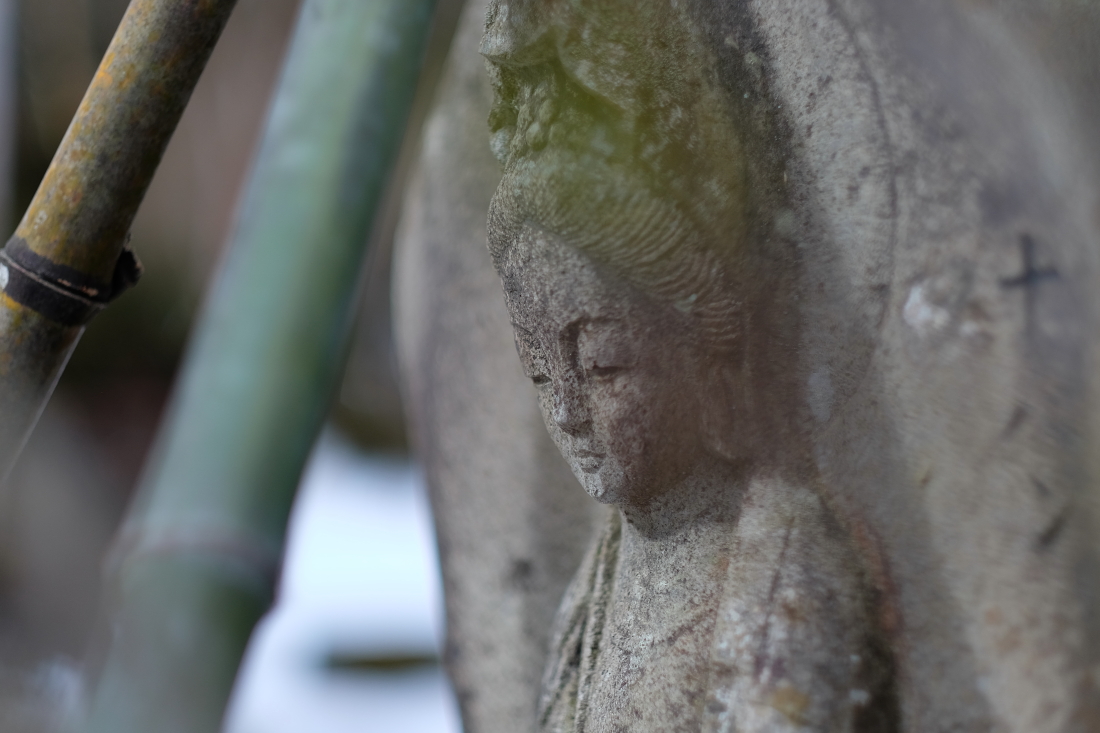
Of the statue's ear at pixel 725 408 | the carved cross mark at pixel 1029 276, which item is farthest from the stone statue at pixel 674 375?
the carved cross mark at pixel 1029 276

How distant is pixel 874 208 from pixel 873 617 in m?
0.21

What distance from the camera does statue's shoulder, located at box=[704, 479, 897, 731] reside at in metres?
0.43

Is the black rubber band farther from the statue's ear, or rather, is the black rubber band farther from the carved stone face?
the statue's ear

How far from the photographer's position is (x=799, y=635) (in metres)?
0.45

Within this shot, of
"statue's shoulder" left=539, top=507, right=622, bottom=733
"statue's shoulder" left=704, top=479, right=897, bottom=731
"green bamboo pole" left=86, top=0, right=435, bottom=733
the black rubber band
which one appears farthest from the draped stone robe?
the black rubber band

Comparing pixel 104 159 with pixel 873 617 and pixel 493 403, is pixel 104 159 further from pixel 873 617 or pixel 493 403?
pixel 493 403

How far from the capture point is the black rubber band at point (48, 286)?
465 mm

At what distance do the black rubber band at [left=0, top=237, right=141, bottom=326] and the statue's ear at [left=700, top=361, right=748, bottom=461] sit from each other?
0.34 metres

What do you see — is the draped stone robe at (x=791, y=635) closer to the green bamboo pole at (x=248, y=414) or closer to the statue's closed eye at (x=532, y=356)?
the statue's closed eye at (x=532, y=356)

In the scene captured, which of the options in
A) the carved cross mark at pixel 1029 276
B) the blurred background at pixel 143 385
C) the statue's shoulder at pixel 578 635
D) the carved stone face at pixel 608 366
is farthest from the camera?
the blurred background at pixel 143 385

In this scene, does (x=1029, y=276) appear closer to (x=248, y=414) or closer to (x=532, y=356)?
(x=532, y=356)

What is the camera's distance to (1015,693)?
0.40 m

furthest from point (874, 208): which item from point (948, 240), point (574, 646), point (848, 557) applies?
point (574, 646)

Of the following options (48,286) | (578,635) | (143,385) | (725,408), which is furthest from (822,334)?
(143,385)
